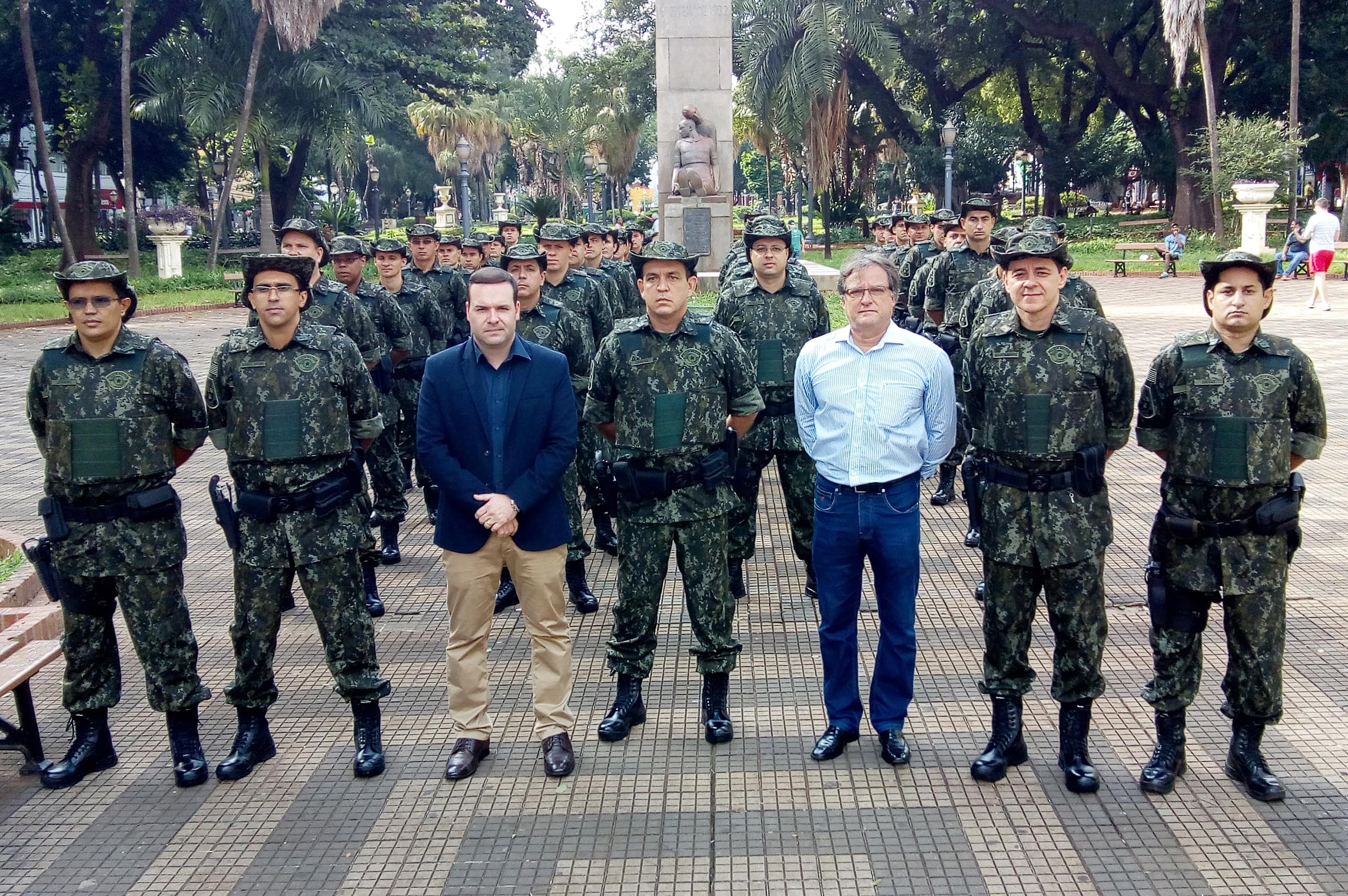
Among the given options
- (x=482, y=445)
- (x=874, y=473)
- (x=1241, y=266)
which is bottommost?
(x=874, y=473)

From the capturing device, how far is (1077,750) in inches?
174

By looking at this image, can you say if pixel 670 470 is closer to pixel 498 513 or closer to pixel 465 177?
pixel 498 513

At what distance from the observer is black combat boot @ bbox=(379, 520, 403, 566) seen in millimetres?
7723

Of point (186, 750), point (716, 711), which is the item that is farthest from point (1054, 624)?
point (186, 750)

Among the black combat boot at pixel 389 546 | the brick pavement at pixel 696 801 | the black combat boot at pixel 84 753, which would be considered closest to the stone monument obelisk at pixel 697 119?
the black combat boot at pixel 389 546

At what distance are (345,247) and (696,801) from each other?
15.5 ft

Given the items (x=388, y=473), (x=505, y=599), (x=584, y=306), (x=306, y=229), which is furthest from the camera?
(x=584, y=306)

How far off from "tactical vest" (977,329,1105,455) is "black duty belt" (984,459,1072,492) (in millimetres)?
77

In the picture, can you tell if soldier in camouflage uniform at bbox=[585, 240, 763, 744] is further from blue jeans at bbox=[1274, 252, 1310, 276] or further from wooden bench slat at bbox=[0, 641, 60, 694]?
blue jeans at bbox=[1274, 252, 1310, 276]

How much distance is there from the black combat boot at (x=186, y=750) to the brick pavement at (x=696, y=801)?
0.06 metres

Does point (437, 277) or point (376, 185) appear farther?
point (376, 185)

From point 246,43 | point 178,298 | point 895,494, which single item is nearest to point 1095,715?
point 895,494

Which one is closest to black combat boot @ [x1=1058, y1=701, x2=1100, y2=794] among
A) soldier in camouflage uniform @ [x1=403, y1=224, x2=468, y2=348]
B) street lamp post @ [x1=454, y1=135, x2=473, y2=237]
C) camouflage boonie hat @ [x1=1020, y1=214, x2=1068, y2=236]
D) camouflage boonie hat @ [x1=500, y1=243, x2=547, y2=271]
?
camouflage boonie hat @ [x1=1020, y1=214, x2=1068, y2=236]

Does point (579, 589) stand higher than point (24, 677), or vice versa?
point (24, 677)
